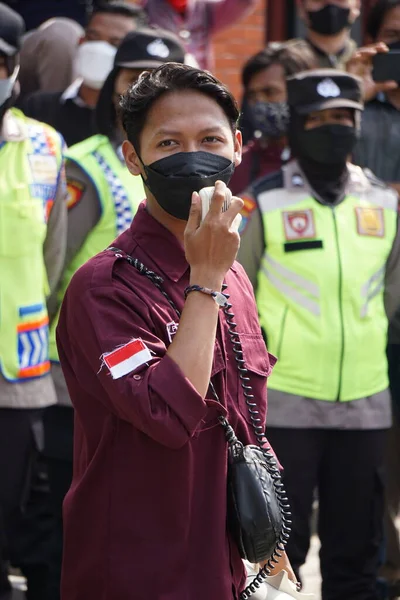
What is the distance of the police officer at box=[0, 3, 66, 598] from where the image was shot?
4527 mm

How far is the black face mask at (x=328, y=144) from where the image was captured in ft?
16.5

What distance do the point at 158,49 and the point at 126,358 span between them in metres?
2.92

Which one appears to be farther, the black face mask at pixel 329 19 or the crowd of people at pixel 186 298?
the black face mask at pixel 329 19

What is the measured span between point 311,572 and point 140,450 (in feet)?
11.6

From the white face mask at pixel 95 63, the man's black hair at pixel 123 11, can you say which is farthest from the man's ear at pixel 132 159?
the man's black hair at pixel 123 11

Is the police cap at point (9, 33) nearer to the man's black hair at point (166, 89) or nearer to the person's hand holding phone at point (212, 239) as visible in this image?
the man's black hair at point (166, 89)

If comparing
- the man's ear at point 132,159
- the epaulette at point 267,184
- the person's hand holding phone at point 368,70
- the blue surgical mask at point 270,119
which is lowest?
the epaulette at point 267,184

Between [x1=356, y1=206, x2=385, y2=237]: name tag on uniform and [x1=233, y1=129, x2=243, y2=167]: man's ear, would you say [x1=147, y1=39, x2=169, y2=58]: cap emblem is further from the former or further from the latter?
[x1=233, y1=129, x2=243, y2=167]: man's ear

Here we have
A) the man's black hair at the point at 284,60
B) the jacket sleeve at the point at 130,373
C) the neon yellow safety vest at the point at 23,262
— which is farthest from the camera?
the man's black hair at the point at 284,60

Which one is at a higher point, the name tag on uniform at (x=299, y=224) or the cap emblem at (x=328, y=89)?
the cap emblem at (x=328, y=89)

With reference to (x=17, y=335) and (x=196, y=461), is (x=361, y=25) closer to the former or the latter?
(x=17, y=335)

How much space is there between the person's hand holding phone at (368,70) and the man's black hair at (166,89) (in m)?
3.22

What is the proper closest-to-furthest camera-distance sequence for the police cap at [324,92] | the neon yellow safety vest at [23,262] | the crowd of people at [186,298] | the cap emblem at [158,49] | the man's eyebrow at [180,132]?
1. the crowd of people at [186,298]
2. the man's eyebrow at [180,132]
3. the neon yellow safety vest at [23,262]
4. the police cap at [324,92]
5. the cap emblem at [158,49]

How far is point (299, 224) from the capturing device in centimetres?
485
